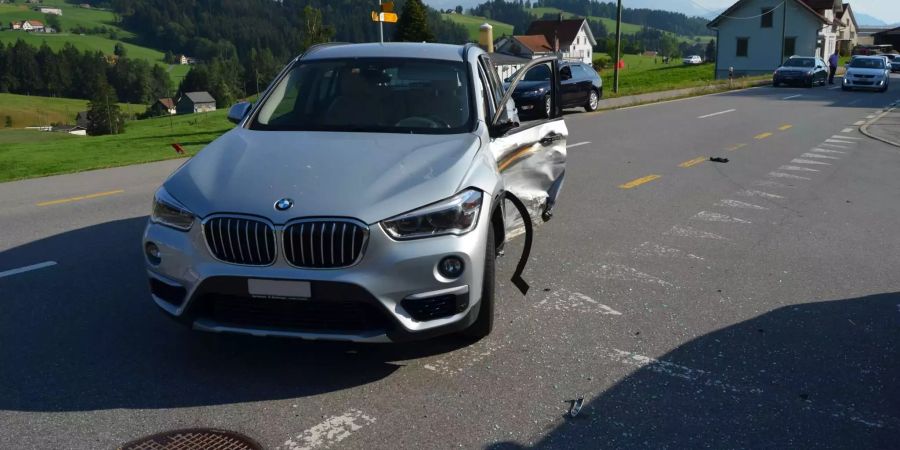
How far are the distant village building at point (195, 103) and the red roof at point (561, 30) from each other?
46457 mm

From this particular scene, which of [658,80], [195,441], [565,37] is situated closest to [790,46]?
[658,80]

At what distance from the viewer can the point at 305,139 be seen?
5.08 meters

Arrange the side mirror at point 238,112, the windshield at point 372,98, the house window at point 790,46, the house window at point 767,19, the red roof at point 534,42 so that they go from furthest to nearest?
the red roof at point 534,42, the house window at point 767,19, the house window at point 790,46, the side mirror at point 238,112, the windshield at point 372,98

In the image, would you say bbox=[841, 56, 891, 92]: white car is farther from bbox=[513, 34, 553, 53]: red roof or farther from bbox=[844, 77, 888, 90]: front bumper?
bbox=[513, 34, 553, 53]: red roof

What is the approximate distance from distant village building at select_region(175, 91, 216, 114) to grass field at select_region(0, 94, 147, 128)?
20.3 feet

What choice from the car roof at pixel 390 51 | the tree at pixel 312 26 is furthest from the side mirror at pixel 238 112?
the tree at pixel 312 26

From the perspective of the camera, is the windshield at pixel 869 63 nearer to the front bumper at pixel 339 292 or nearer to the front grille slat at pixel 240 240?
the front bumper at pixel 339 292

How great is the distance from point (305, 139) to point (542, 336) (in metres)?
1.96

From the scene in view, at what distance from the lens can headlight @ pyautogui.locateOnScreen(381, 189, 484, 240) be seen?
4.09 metres

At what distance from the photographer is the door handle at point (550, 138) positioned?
22.7 ft

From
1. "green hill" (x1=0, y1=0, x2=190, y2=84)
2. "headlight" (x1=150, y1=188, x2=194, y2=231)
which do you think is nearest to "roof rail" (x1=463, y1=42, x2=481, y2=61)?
"headlight" (x1=150, y1=188, x2=194, y2=231)

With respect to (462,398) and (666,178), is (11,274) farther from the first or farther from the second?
(666,178)

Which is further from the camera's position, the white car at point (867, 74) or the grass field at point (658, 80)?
the white car at point (867, 74)

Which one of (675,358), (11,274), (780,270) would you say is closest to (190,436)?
(675,358)
